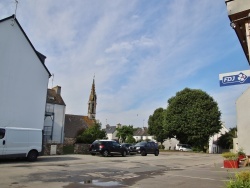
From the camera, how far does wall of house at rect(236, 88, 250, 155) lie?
2350 cm

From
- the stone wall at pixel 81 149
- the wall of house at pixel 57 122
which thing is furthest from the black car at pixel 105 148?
the wall of house at pixel 57 122

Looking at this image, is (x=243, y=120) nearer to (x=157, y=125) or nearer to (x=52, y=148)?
(x=52, y=148)

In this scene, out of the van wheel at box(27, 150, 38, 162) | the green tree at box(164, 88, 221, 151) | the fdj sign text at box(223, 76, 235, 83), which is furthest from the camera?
the green tree at box(164, 88, 221, 151)

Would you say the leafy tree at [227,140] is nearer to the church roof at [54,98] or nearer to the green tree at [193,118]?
the green tree at [193,118]

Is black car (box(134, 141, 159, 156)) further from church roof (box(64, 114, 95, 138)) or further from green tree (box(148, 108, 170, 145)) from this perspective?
green tree (box(148, 108, 170, 145))

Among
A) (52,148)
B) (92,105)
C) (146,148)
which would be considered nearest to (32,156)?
(52,148)

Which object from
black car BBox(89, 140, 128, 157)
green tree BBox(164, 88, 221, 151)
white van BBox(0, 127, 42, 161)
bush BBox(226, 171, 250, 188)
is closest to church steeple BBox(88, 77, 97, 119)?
green tree BBox(164, 88, 221, 151)

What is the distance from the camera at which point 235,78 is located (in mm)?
6574

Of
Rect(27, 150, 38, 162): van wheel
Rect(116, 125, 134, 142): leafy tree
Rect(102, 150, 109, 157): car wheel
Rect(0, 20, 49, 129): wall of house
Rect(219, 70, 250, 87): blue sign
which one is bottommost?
Rect(102, 150, 109, 157): car wheel

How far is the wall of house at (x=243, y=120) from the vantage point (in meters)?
23.5

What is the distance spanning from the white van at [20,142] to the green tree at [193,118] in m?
33.1

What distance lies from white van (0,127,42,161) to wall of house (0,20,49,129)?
877 centimetres

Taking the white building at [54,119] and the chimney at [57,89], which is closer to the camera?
the white building at [54,119]

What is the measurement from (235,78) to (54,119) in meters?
40.9
